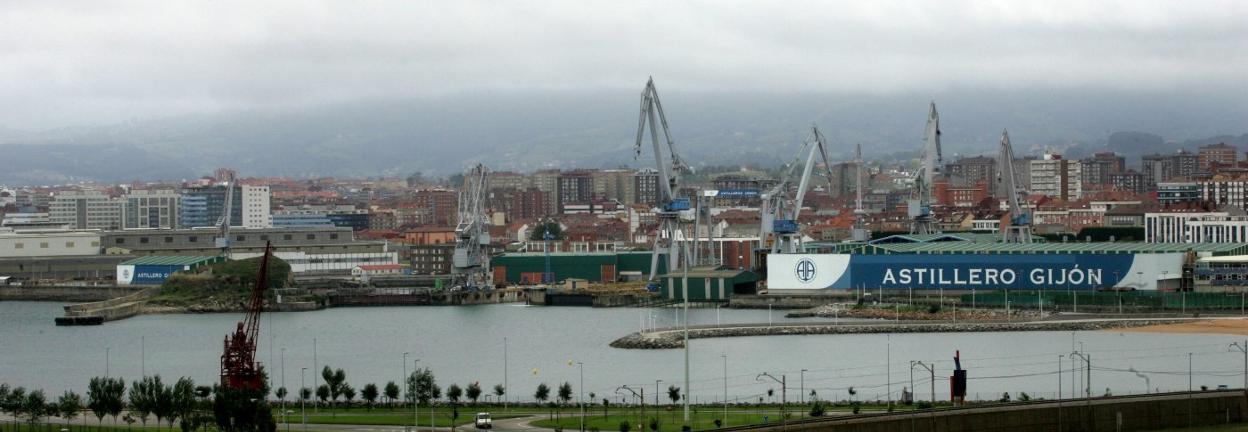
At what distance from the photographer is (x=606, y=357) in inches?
1205

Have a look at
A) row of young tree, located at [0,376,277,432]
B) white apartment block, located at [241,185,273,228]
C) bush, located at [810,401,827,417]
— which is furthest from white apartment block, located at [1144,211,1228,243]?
white apartment block, located at [241,185,273,228]

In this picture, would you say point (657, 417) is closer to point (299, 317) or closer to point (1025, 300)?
point (1025, 300)

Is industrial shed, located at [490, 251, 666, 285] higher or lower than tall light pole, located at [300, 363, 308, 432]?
higher

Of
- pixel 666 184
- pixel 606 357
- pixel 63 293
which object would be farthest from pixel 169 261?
pixel 606 357

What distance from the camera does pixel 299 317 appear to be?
43.3m

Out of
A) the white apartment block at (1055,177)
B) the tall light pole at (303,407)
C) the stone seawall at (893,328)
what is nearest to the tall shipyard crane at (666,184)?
the stone seawall at (893,328)

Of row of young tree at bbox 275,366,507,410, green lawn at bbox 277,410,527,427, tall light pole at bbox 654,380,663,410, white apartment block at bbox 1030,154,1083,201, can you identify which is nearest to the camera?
green lawn at bbox 277,410,527,427

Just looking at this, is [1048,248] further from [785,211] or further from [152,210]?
[152,210]

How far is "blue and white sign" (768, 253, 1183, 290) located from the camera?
41.0m

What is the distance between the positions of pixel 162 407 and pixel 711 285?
25417 mm

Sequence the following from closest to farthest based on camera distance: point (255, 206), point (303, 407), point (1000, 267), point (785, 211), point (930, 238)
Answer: point (303, 407), point (1000, 267), point (930, 238), point (785, 211), point (255, 206)

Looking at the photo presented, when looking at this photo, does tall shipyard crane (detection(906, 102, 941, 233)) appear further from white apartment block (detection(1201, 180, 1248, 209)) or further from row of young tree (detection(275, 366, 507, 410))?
row of young tree (detection(275, 366, 507, 410))

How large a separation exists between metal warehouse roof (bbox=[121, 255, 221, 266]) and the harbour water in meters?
10.6

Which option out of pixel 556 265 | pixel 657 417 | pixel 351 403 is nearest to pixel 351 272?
pixel 556 265
